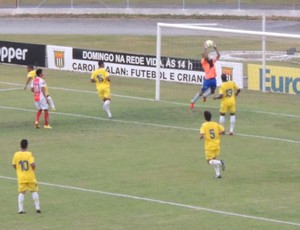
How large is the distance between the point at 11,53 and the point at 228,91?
20592 mm

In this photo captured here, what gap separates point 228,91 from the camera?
111ft

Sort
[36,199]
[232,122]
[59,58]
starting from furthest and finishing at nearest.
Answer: [59,58]
[232,122]
[36,199]

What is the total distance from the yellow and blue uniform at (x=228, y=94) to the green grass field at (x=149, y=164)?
39.1 inches

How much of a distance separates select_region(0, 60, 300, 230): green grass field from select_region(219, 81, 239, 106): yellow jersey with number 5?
119 cm

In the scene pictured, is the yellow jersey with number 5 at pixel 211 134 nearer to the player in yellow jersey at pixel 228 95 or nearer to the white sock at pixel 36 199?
the white sock at pixel 36 199

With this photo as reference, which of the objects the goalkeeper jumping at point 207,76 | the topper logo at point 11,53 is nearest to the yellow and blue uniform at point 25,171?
the goalkeeper jumping at point 207,76

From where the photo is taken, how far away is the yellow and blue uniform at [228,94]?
111ft

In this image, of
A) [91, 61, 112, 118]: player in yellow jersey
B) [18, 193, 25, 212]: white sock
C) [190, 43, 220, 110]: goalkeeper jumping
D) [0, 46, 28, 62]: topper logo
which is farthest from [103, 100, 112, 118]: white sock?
[0, 46, 28, 62]: topper logo

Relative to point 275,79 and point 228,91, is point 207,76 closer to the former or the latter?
point 275,79

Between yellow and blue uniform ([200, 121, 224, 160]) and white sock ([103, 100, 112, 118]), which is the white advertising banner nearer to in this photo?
white sock ([103, 100, 112, 118])

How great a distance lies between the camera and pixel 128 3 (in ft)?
248

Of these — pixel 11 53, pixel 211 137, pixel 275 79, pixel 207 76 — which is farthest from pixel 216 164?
pixel 11 53

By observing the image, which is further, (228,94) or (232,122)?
(232,122)

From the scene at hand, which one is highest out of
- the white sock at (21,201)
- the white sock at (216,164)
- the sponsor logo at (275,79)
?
the sponsor logo at (275,79)
